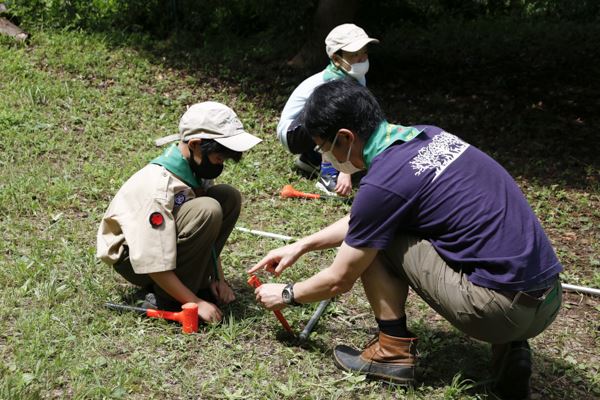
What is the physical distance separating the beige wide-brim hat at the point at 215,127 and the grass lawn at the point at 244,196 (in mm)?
867

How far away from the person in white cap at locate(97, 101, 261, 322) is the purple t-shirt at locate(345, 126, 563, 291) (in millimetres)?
747

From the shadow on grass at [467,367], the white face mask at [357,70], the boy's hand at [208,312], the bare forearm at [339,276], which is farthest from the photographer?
the white face mask at [357,70]

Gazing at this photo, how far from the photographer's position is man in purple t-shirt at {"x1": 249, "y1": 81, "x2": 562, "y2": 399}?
267 cm

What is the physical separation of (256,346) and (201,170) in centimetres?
85

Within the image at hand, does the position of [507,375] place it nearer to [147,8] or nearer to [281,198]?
[281,198]

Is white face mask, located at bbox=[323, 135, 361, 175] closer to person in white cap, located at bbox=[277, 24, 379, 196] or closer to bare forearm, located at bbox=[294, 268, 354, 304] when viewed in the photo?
bare forearm, located at bbox=[294, 268, 354, 304]

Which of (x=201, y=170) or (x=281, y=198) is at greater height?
(x=201, y=170)

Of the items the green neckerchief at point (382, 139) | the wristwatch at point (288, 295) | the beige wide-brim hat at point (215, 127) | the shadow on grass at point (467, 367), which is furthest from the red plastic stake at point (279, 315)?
the green neckerchief at point (382, 139)

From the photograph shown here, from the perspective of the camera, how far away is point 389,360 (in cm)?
301

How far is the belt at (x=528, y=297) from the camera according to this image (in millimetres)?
2676

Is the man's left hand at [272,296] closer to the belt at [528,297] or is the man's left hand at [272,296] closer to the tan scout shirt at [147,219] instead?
the tan scout shirt at [147,219]

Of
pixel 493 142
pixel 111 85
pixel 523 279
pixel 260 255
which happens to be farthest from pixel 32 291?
pixel 493 142

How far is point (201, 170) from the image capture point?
3.30m

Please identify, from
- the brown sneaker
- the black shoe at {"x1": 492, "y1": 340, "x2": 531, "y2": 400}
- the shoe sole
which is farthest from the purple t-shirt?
the shoe sole
